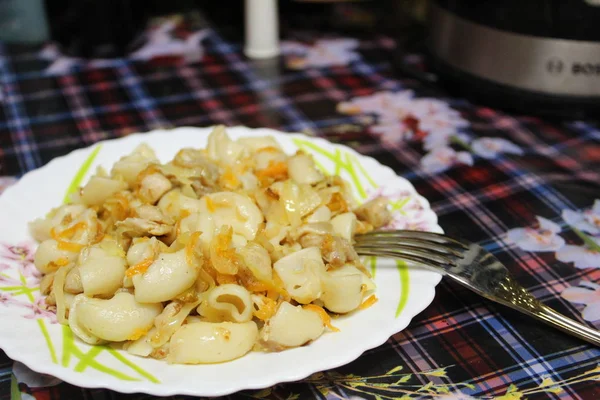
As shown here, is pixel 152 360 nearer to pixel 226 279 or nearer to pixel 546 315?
pixel 226 279

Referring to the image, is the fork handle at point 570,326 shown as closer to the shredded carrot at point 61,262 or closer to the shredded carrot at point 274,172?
the shredded carrot at point 274,172

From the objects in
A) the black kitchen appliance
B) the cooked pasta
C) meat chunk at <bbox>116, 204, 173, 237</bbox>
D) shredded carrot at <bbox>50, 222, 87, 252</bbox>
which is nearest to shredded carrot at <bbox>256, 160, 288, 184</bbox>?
the cooked pasta

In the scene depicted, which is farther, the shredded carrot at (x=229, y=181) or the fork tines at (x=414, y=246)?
the shredded carrot at (x=229, y=181)

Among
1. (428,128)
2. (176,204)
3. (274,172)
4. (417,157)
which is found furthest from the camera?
(428,128)

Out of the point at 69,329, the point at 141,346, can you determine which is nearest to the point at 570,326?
the point at 141,346

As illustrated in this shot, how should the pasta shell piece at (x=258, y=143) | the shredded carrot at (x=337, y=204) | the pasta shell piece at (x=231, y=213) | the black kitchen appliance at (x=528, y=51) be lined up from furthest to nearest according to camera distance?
the black kitchen appliance at (x=528, y=51)
the pasta shell piece at (x=258, y=143)
the shredded carrot at (x=337, y=204)
the pasta shell piece at (x=231, y=213)

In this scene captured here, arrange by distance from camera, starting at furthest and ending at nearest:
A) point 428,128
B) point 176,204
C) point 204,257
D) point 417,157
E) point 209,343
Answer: point 428,128, point 417,157, point 176,204, point 204,257, point 209,343

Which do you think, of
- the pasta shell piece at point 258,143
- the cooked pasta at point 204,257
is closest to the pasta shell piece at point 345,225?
the cooked pasta at point 204,257
